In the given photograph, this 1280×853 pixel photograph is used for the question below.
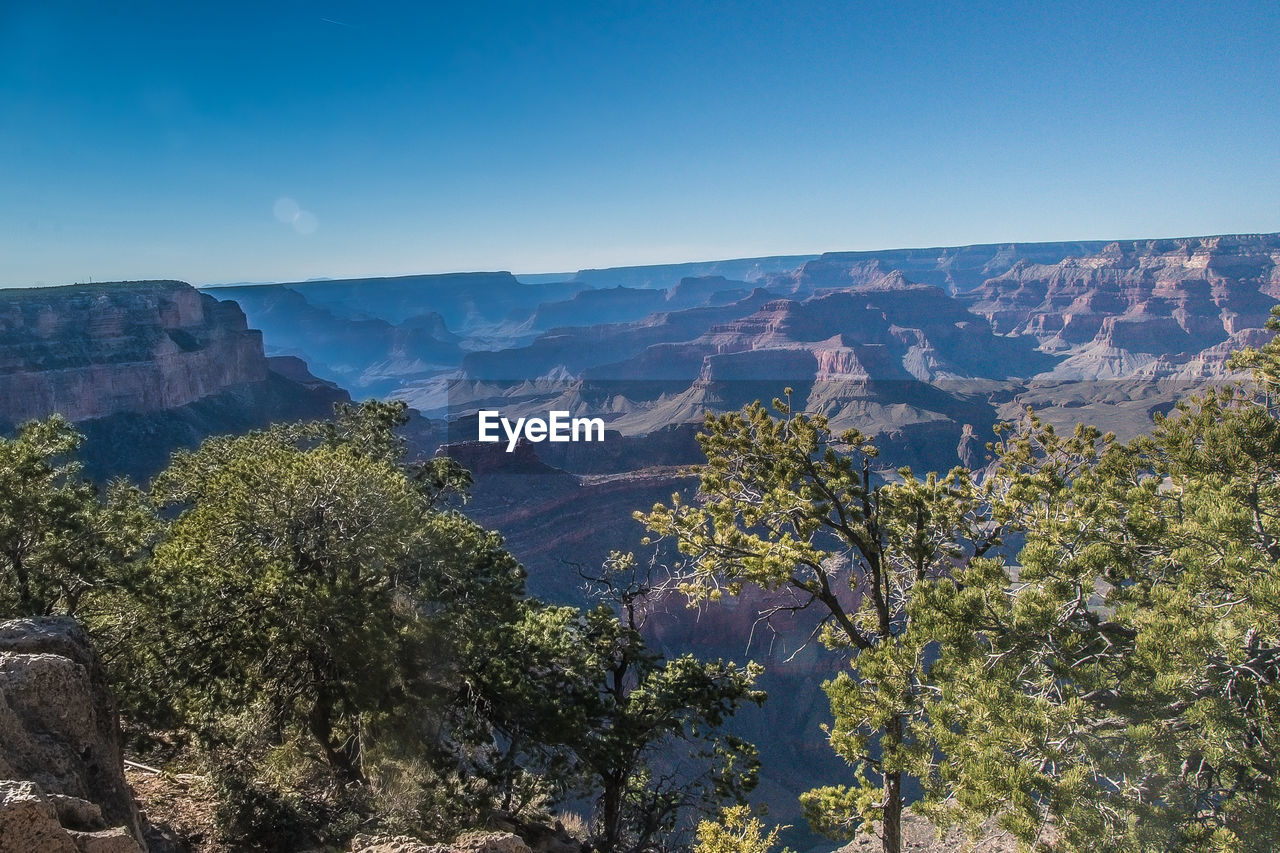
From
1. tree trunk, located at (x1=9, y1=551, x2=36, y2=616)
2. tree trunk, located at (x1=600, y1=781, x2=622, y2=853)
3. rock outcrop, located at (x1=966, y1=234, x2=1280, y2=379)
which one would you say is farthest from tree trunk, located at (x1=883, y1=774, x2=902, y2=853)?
rock outcrop, located at (x1=966, y1=234, x2=1280, y2=379)

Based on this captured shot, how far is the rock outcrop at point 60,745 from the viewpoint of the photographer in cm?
533

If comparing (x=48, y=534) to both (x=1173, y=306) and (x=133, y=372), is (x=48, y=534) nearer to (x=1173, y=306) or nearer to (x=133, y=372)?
(x=133, y=372)

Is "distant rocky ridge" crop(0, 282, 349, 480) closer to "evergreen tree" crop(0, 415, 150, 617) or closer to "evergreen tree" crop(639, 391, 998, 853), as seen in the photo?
"evergreen tree" crop(0, 415, 150, 617)

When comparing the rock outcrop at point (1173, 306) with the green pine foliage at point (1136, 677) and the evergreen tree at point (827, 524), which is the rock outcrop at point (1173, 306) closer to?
the evergreen tree at point (827, 524)

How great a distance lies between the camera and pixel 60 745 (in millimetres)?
7051

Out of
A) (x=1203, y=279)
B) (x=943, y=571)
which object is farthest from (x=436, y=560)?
(x=1203, y=279)

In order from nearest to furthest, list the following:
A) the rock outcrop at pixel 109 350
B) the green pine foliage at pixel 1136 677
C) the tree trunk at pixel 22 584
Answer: the green pine foliage at pixel 1136 677 → the tree trunk at pixel 22 584 → the rock outcrop at pixel 109 350

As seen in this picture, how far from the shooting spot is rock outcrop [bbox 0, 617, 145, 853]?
17.5ft

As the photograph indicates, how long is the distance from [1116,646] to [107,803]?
10.6 m

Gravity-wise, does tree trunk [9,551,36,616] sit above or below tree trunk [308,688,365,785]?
above

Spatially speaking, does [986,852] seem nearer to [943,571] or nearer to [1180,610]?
[943,571]

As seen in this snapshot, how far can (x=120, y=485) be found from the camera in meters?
18.0

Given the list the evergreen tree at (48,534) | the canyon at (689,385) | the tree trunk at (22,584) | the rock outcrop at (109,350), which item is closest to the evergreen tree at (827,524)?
the canyon at (689,385)

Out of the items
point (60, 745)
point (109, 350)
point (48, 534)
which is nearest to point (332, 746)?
point (48, 534)
